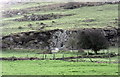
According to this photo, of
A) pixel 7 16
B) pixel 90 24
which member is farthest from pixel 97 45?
pixel 7 16

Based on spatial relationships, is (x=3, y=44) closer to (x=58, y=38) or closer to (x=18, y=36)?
(x=18, y=36)

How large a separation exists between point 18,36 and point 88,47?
29.0 metres

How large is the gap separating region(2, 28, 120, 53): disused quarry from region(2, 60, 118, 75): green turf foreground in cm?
4547

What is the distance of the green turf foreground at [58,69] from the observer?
6097 centimetres

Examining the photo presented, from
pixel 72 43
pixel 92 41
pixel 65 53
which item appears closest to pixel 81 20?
pixel 72 43

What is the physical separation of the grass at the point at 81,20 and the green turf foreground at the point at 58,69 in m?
58.1

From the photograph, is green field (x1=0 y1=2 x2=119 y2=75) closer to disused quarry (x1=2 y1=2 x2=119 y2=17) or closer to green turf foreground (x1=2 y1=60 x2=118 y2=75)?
green turf foreground (x1=2 y1=60 x2=118 y2=75)

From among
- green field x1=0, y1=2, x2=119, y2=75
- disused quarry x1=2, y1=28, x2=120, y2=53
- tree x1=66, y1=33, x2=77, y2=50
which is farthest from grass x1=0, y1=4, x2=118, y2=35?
tree x1=66, y1=33, x2=77, y2=50

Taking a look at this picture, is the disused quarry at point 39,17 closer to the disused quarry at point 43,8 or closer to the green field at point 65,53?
the green field at point 65,53

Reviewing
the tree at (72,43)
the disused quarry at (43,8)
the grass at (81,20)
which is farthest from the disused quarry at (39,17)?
the tree at (72,43)

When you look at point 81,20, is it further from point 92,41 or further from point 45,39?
point 92,41

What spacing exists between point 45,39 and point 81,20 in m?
24.4

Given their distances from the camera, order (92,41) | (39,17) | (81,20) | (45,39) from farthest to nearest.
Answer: (39,17) < (81,20) < (45,39) < (92,41)

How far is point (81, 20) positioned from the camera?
145 m
